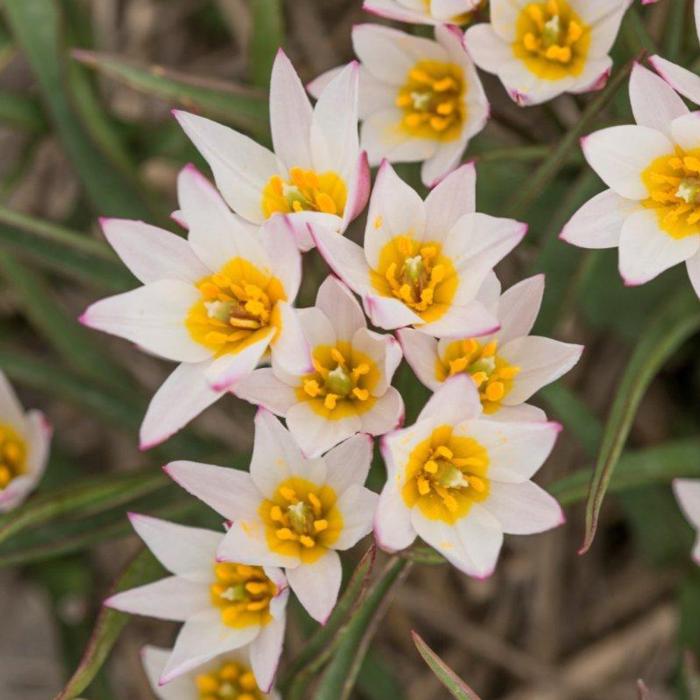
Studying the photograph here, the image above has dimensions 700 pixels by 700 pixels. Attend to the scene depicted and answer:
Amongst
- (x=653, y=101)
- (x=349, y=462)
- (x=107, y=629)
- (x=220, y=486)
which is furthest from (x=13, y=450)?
(x=653, y=101)

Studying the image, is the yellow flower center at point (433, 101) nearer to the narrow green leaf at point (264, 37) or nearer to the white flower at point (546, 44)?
the white flower at point (546, 44)

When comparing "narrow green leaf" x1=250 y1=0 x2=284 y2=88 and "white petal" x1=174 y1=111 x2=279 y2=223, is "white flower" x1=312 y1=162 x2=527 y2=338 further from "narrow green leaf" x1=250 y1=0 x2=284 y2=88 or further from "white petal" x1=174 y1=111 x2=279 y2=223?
"narrow green leaf" x1=250 y1=0 x2=284 y2=88

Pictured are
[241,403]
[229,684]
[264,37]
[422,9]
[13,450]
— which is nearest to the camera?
[422,9]

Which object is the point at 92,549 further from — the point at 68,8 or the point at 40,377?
the point at 68,8

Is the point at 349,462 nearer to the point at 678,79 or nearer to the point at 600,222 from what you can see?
the point at 600,222

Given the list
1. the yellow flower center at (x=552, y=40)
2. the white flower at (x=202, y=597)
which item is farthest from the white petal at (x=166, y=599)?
the yellow flower center at (x=552, y=40)

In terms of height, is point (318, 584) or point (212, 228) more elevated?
point (212, 228)

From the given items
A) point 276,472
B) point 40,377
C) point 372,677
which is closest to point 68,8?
point 40,377
